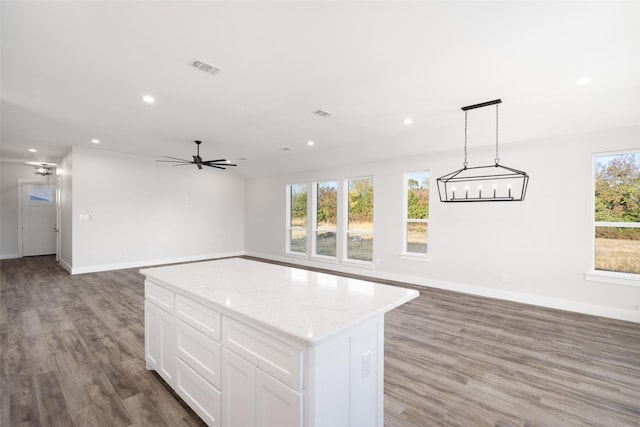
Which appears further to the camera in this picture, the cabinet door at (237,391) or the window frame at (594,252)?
the window frame at (594,252)

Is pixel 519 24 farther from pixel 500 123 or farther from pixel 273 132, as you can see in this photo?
pixel 273 132

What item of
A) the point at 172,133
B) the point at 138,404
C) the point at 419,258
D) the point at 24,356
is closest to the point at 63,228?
the point at 172,133

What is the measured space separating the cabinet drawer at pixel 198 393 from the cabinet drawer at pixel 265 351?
1.33ft

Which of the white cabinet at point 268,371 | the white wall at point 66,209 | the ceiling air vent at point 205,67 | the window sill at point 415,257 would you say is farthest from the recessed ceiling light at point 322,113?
the white wall at point 66,209

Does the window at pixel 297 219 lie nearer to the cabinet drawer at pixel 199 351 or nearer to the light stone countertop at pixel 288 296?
the light stone countertop at pixel 288 296

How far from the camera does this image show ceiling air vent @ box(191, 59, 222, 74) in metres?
2.64

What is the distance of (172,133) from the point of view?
16.6 ft

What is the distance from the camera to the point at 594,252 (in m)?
4.08

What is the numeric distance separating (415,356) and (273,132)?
388 cm

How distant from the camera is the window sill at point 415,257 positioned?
554 cm

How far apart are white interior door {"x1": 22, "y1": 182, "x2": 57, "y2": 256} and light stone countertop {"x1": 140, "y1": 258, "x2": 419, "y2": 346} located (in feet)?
30.5

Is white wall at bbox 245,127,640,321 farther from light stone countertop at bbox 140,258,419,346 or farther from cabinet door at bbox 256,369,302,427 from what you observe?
cabinet door at bbox 256,369,302,427

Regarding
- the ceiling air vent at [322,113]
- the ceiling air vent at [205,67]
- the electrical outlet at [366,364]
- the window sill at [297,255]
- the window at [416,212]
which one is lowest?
the window sill at [297,255]

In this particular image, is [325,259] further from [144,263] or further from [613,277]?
[613,277]
